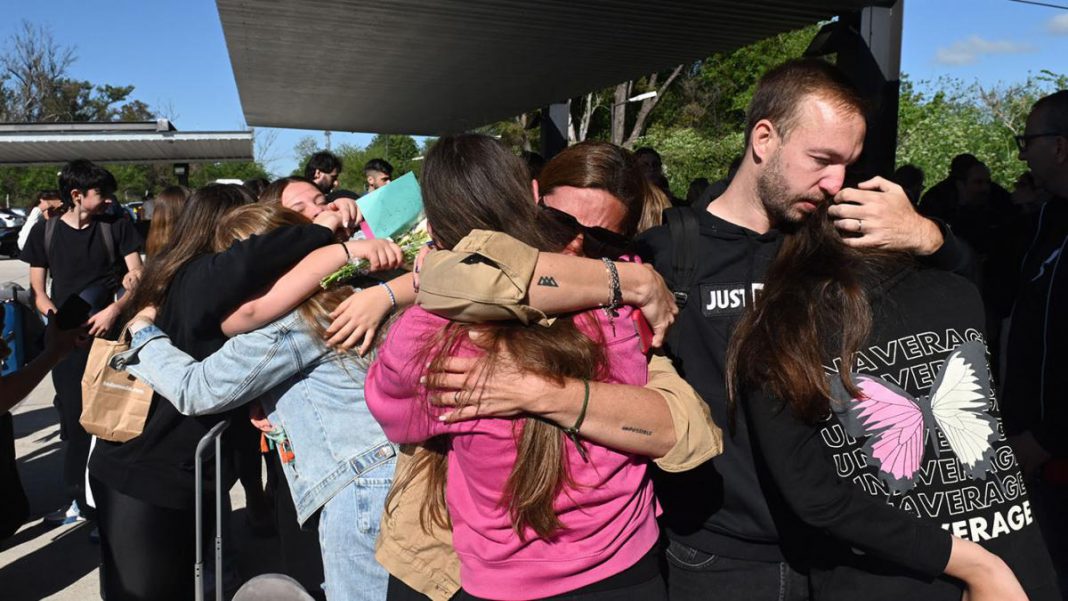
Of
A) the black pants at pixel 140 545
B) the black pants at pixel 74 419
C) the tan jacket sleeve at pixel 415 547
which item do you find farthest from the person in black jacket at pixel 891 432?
the black pants at pixel 74 419

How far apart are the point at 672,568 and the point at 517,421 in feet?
2.45

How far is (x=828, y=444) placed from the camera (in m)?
1.61

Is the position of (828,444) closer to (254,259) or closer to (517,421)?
(517,421)

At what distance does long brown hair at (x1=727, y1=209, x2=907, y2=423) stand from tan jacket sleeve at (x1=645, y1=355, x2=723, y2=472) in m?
0.09

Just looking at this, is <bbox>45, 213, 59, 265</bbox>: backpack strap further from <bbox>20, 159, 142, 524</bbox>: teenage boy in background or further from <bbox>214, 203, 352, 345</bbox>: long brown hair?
<bbox>214, 203, 352, 345</bbox>: long brown hair

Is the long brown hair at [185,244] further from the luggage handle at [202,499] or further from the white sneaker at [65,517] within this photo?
the white sneaker at [65,517]

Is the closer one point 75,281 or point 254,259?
point 254,259

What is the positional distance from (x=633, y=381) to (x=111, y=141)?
15048mm

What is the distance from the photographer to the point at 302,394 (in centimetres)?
246

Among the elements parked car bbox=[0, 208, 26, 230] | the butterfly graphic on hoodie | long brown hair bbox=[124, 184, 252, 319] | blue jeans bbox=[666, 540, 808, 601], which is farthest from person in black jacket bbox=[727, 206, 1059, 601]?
parked car bbox=[0, 208, 26, 230]

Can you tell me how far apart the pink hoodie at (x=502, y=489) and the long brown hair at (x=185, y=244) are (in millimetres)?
1639

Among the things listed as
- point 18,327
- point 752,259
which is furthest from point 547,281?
point 18,327

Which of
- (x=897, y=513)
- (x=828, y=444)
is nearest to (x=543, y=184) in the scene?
(x=828, y=444)

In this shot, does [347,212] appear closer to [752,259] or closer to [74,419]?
[752,259]
